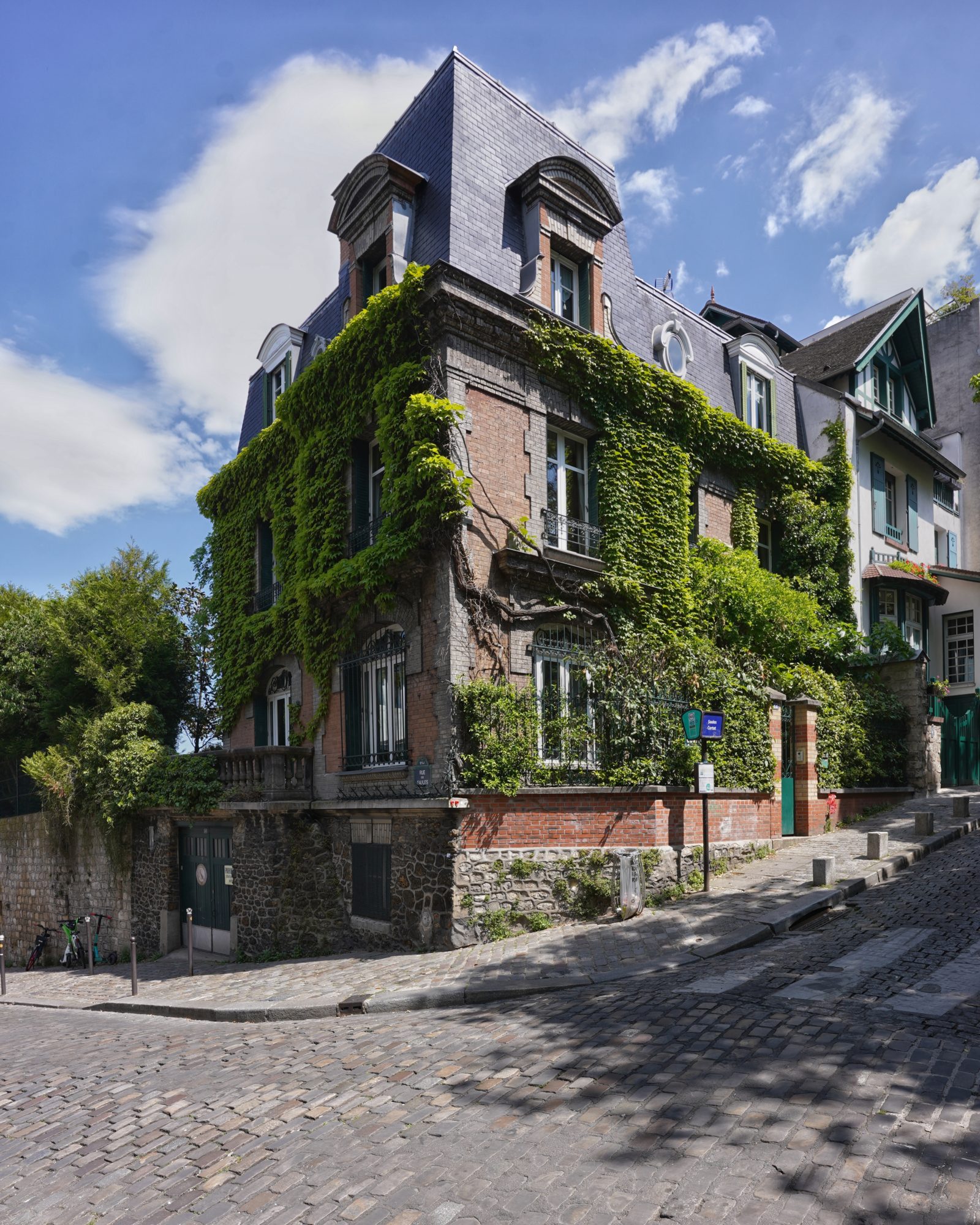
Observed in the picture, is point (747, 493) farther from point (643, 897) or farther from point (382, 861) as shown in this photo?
point (382, 861)

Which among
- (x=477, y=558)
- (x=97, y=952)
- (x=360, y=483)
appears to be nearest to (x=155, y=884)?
(x=97, y=952)

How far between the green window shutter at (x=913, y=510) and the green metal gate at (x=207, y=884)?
730 inches

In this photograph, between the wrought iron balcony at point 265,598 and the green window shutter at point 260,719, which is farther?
the green window shutter at point 260,719

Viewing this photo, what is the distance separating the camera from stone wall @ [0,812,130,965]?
18.2 m

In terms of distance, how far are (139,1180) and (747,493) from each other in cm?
1546

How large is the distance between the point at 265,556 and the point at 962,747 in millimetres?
17239

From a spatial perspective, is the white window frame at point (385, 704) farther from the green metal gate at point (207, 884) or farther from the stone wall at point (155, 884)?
the stone wall at point (155, 884)

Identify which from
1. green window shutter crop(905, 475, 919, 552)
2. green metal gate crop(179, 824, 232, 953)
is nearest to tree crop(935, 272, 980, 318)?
green window shutter crop(905, 475, 919, 552)

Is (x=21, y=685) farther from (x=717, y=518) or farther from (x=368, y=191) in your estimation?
(x=717, y=518)

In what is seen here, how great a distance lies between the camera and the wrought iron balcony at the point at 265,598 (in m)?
17.1

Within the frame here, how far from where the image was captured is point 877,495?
21484 mm

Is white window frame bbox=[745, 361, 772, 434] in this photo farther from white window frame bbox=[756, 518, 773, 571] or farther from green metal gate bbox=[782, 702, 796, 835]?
green metal gate bbox=[782, 702, 796, 835]

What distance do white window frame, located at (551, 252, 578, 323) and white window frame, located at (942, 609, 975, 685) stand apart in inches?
608

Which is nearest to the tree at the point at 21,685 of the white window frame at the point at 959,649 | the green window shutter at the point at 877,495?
the green window shutter at the point at 877,495
